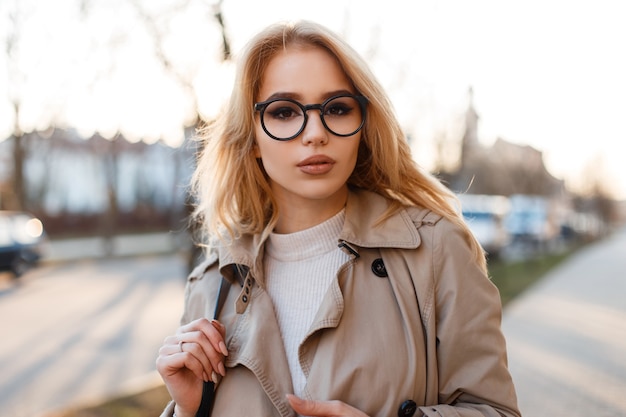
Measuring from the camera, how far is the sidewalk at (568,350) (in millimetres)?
6281

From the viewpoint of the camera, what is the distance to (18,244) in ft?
55.3

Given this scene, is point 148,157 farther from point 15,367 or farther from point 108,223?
point 15,367

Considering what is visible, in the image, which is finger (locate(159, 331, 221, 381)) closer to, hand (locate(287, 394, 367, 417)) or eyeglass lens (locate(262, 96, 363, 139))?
hand (locate(287, 394, 367, 417))

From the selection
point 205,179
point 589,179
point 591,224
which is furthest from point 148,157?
point 205,179

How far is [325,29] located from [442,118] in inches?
441

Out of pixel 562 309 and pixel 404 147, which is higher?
pixel 404 147

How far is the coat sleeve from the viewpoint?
1.80m

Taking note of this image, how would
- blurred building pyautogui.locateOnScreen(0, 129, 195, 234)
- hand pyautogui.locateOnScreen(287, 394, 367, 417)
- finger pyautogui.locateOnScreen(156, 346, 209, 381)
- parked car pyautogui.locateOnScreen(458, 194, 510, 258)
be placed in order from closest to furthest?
hand pyautogui.locateOnScreen(287, 394, 367, 417)
finger pyautogui.locateOnScreen(156, 346, 209, 381)
parked car pyautogui.locateOnScreen(458, 194, 510, 258)
blurred building pyautogui.locateOnScreen(0, 129, 195, 234)

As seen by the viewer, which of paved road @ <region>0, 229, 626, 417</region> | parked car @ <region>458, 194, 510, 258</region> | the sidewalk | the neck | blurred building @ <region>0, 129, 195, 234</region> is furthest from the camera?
blurred building @ <region>0, 129, 195, 234</region>

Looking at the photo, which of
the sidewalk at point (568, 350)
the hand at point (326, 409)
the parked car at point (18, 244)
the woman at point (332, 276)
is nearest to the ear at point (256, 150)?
the woman at point (332, 276)

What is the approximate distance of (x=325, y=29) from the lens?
2.03 m

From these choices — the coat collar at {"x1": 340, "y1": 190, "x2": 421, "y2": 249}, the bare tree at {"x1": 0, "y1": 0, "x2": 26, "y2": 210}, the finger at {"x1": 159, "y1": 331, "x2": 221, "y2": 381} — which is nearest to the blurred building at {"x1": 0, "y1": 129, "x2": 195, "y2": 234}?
the bare tree at {"x1": 0, "y1": 0, "x2": 26, "y2": 210}

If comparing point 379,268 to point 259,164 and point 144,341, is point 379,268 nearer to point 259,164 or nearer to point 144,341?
point 259,164

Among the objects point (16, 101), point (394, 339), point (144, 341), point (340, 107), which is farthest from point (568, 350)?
point (16, 101)
